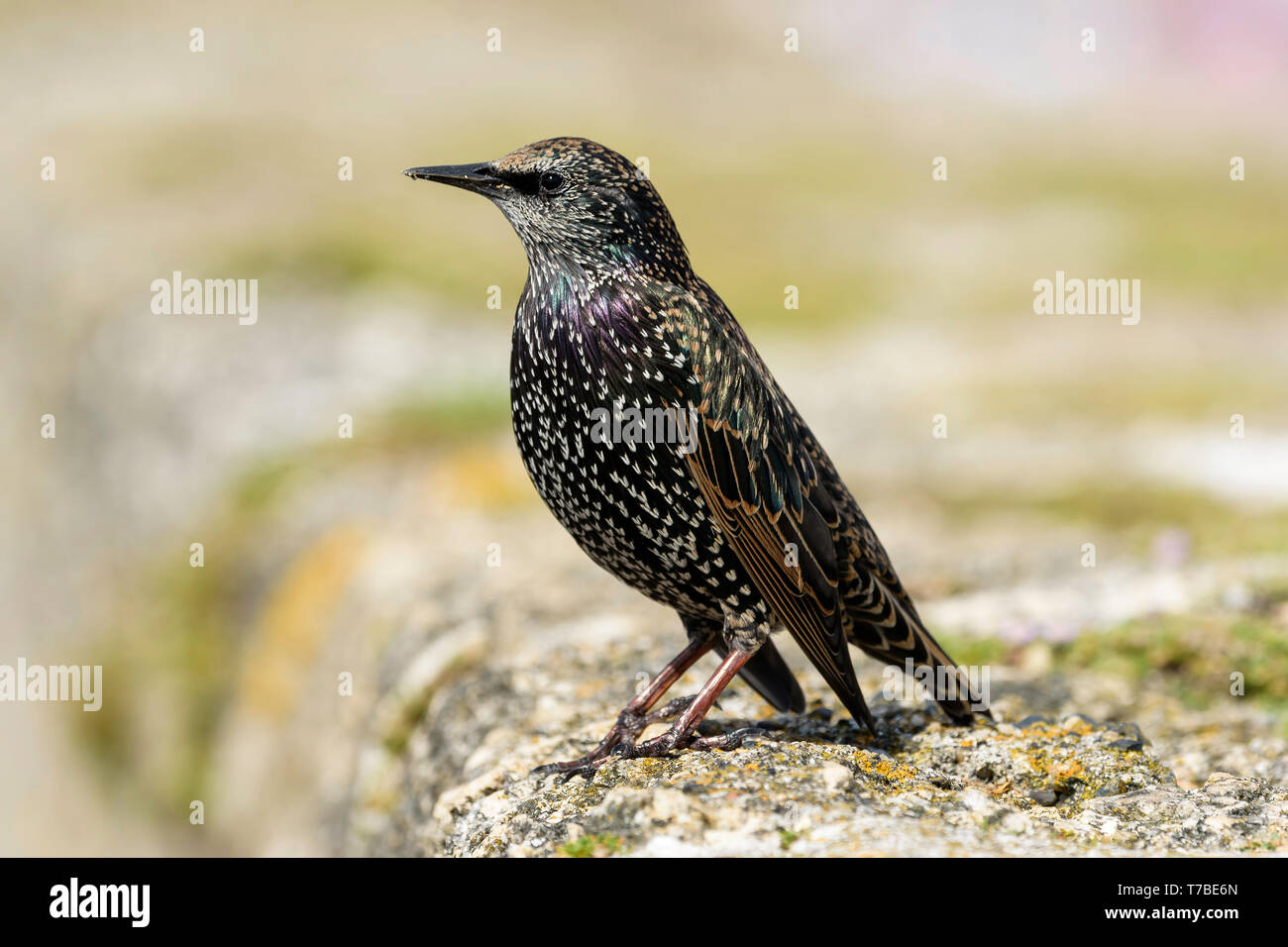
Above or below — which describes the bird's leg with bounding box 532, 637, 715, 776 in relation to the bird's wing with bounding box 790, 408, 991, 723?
below

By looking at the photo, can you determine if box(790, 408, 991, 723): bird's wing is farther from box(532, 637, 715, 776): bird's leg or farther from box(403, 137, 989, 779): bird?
box(532, 637, 715, 776): bird's leg

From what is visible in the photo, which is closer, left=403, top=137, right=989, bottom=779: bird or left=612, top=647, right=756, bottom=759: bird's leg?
left=403, top=137, right=989, bottom=779: bird

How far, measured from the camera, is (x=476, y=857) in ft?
12.3

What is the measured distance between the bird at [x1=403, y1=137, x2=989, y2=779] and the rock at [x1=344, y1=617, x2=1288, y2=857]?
0.79 feet

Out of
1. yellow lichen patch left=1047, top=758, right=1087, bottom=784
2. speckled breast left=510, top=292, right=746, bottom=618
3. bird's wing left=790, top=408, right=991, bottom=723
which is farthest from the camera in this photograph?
bird's wing left=790, top=408, right=991, bottom=723

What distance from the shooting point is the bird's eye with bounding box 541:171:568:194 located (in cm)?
421

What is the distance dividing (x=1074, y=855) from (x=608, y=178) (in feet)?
8.47

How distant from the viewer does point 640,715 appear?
4.32 meters

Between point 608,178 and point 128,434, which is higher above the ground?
point 608,178

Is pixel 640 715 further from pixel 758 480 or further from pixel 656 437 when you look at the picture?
pixel 656 437

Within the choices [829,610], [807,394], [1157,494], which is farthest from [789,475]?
[807,394]

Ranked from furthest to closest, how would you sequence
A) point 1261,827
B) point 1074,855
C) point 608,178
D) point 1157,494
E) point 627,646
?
point 1157,494
point 627,646
point 608,178
point 1261,827
point 1074,855

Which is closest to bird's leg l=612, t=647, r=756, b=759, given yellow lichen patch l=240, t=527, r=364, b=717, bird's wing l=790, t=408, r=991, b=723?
bird's wing l=790, t=408, r=991, b=723

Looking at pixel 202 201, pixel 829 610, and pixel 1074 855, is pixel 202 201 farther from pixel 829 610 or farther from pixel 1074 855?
pixel 1074 855
